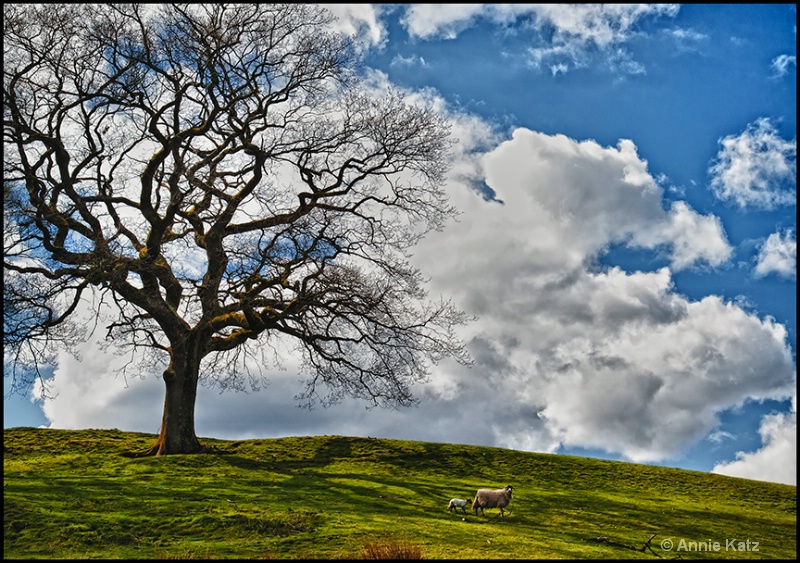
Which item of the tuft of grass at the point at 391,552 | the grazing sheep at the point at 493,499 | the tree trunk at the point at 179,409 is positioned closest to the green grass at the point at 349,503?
the tuft of grass at the point at 391,552

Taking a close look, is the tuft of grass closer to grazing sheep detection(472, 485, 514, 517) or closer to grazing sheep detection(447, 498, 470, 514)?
grazing sheep detection(472, 485, 514, 517)

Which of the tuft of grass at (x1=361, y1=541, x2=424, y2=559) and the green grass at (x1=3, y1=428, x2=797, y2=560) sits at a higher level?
the green grass at (x1=3, y1=428, x2=797, y2=560)

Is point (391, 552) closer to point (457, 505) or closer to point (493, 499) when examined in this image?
point (493, 499)

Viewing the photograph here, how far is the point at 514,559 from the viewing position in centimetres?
1351

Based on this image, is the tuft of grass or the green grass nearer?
the tuft of grass

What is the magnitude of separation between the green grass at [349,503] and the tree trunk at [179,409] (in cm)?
132

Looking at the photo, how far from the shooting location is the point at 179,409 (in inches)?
1083

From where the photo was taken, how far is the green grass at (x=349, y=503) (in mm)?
15039

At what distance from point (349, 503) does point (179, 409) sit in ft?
34.6

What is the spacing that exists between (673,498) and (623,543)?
1234 cm

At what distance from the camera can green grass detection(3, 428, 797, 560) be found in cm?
1504

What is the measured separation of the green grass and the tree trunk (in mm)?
1320

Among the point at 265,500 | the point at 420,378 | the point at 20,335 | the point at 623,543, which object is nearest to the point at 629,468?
the point at 420,378

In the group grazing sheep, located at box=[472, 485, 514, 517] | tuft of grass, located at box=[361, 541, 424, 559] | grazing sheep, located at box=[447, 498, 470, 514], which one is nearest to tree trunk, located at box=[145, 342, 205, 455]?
grazing sheep, located at box=[447, 498, 470, 514]
